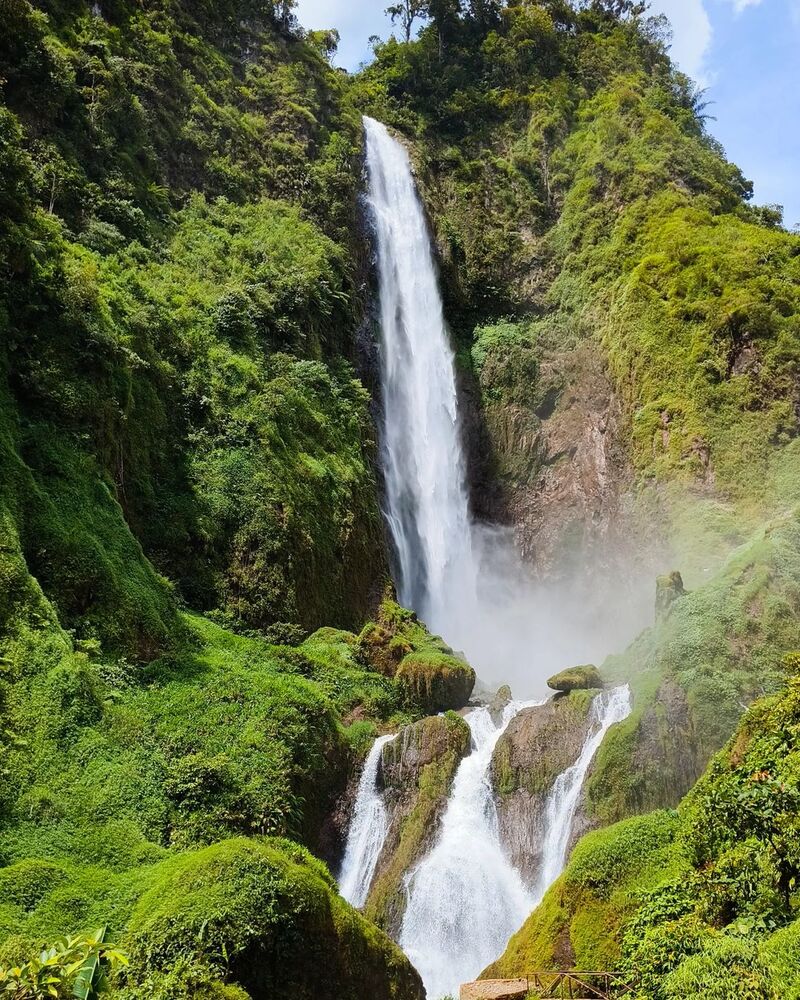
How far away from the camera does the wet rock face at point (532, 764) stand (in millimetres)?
14383

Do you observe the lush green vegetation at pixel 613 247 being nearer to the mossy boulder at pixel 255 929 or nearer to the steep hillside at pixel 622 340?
the steep hillside at pixel 622 340

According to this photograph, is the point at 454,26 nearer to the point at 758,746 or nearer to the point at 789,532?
the point at 789,532

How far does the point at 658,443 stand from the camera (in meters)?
26.1

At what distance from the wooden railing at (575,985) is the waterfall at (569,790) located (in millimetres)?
4228

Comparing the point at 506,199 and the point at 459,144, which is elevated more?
the point at 459,144

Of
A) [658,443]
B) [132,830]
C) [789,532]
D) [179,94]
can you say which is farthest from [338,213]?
[132,830]

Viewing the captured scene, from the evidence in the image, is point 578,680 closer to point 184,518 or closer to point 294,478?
point 294,478

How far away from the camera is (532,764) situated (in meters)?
15.4

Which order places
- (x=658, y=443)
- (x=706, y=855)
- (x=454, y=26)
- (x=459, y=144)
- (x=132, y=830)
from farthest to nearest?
(x=454, y=26), (x=459, y=144), (x=658, y=443), (x=132, y=830), (x=706, y=855)

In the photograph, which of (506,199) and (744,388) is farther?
(506,199)

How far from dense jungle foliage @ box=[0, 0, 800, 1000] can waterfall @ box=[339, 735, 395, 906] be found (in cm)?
83

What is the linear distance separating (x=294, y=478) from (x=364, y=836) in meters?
10.2

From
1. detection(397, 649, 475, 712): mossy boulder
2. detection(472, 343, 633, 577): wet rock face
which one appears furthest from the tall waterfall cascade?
detection(472, 343, 633, 577): wet rock face

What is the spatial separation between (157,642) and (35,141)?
16.3 metres
